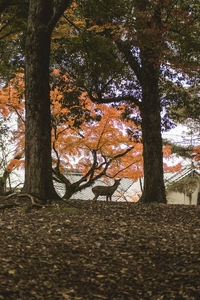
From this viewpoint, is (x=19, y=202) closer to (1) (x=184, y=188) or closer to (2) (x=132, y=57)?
(2) (x=132, y=57)

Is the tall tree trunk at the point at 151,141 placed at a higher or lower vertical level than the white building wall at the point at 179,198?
higher

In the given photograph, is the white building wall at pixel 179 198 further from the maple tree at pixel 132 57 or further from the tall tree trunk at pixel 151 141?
the tall tree trunk at pixel 151 141

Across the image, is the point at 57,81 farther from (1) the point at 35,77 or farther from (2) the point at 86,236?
(2) the point at 86,236

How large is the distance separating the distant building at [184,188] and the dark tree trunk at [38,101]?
14345mm

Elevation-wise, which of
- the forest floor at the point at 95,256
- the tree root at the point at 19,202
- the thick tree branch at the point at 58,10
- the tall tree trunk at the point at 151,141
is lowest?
the forest floor at the point at 95,256

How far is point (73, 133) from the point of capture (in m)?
15.3

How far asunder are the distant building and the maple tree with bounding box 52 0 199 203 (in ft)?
30.9

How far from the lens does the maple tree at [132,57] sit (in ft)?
32.9

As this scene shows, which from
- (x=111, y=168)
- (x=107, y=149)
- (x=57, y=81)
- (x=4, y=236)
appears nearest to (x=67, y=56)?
(x=57, y=81)

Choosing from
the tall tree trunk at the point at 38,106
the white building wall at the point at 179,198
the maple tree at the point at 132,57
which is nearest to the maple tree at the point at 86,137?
the maple tree at the point at 132,57

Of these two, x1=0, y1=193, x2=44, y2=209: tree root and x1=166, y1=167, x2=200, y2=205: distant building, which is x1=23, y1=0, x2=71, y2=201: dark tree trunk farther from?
x1=166, y1=167, x2=200, y2=205: distant building

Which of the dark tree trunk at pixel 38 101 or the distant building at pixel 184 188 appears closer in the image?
the dark tree trunk at pixel 38 101

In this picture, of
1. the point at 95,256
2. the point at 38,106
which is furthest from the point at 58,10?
the point at 95,256

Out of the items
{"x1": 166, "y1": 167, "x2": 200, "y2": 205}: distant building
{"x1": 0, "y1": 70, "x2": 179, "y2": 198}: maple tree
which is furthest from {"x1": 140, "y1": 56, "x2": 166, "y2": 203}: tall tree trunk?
{"x1": 166, "y1": 167, "x2": 200, "y2": 205}: distant building
